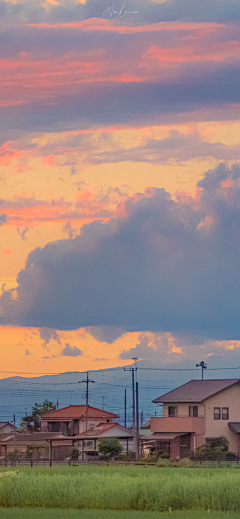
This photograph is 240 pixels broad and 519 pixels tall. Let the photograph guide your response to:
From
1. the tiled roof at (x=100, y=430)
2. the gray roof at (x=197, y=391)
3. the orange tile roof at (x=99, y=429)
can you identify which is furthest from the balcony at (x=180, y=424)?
the orange tile roof at (x=99, y=429)

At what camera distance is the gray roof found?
7207cm

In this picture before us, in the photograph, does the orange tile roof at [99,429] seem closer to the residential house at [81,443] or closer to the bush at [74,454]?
the residential house at [81,443]

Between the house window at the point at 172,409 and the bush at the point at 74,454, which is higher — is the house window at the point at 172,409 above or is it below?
above

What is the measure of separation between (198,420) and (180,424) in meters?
1.85

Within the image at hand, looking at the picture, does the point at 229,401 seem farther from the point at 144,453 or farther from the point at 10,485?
the point at 10,485

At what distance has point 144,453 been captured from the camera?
261 ft

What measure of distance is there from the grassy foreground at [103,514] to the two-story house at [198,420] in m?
42.5

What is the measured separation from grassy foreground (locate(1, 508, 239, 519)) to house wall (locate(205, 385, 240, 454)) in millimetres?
43319

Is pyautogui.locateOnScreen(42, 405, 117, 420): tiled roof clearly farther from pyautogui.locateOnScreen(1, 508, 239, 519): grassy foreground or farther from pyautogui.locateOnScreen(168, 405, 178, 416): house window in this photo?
pyautogui.locateOnScreen(1, 508, 239, 519): grassy foreground

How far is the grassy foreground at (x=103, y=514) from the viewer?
27142mm

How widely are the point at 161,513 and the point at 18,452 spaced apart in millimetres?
62838

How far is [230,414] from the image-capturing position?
7175 cm

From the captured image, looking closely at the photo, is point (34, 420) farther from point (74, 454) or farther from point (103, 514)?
point (103, 514)

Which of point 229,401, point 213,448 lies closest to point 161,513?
point 213,448
